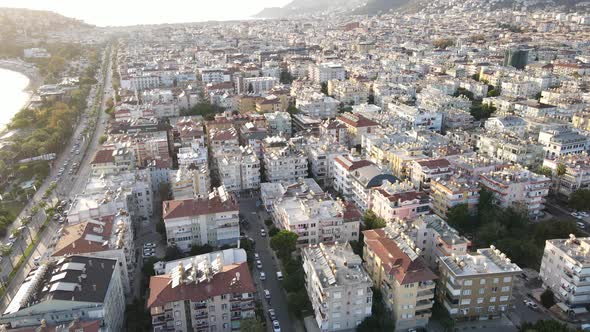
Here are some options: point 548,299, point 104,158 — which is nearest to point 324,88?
point 104,158

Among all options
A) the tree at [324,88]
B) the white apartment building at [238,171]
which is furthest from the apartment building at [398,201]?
the tree at [324,88]

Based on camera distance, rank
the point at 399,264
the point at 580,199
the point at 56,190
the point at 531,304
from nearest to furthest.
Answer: the point at 399,264 → the point at 531,304 → the point at 580,199 → the point at 56,190

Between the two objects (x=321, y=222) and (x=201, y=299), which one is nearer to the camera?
(x=201, y=299)

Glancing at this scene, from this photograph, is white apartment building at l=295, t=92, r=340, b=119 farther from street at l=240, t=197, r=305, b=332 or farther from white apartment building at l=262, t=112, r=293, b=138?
street at l=240, t=197, r=305, b=332

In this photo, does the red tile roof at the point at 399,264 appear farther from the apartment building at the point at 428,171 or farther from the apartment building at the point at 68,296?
the apartment building at the point at 68,296

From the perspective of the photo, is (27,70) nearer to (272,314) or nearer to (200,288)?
(200,288)

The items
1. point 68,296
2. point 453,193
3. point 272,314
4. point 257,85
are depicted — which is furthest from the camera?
point 257,85
